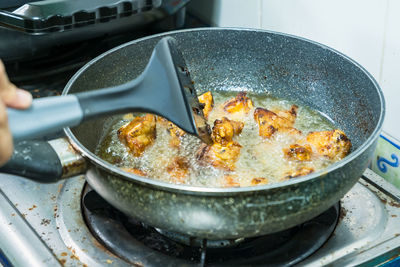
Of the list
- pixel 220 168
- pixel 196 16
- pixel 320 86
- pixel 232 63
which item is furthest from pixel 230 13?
pixel 220 168

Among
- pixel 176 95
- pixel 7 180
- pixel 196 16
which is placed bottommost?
pixel 7 180

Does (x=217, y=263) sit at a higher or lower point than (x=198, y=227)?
lower

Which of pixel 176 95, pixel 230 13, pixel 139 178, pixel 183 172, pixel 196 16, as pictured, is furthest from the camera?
pixel 196 16

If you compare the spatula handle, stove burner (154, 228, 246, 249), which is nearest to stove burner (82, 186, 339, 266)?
stove burner (154, 228, 246, 249)

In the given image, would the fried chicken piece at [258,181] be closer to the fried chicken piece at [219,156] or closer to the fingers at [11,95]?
the fried chicken piece at [219,156]

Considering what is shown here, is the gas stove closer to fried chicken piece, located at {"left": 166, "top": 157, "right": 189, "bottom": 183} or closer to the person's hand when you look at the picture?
fried chicken piece, located at {"left": 166, "top": 157, "right": 189, "bottom": 183}

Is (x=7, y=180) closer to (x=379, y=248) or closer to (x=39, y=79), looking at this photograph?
(x=39, y=79)
